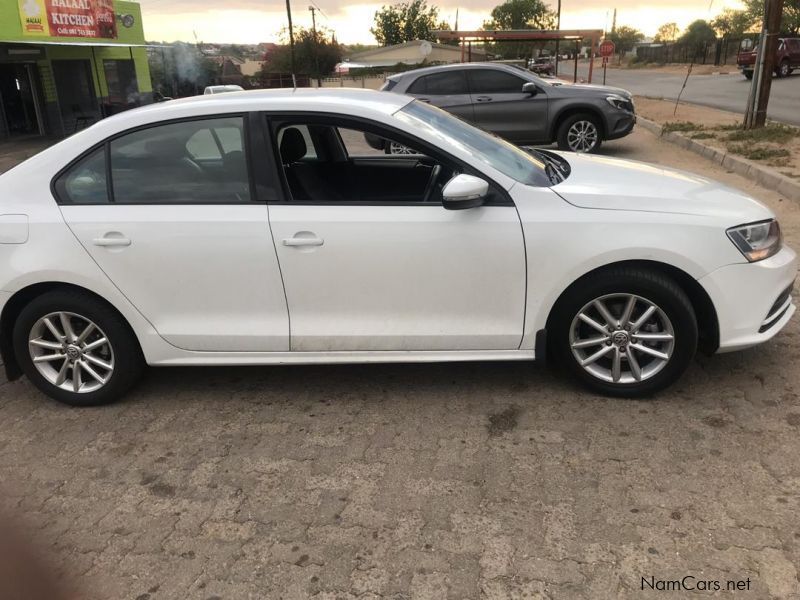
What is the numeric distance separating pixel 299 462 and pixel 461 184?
5.07 ft

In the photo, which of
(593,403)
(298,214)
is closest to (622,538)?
(593,403)

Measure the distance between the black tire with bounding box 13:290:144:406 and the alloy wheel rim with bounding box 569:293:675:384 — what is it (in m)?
2.40

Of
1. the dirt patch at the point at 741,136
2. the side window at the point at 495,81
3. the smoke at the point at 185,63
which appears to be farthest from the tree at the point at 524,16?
the side window at the point at 495,81

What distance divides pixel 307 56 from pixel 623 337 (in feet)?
196

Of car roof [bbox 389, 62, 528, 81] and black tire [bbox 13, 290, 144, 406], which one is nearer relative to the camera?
black tire [bbox 13, 290, 144, 406]

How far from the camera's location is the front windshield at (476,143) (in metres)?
3.59

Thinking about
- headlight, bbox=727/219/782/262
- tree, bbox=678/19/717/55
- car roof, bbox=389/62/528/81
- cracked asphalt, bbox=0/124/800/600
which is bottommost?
cracked asphalt, bbox=0/124/800/600

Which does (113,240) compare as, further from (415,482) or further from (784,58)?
(784,58)

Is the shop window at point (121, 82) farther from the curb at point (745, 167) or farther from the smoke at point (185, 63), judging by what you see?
the curb at point (745, 167)

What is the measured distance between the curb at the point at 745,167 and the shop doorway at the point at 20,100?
19656 millimetres

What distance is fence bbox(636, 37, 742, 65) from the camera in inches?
2029

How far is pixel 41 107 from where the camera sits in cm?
2283

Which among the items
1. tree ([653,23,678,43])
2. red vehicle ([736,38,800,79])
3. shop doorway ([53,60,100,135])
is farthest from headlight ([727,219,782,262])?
tree ([653,23,678,43])

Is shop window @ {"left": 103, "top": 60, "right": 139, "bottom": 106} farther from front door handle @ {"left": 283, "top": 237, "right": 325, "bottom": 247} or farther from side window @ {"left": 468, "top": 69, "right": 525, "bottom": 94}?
front door handle @ {"left": 283, "top": 237, "right": 325, "bottom": 247}
